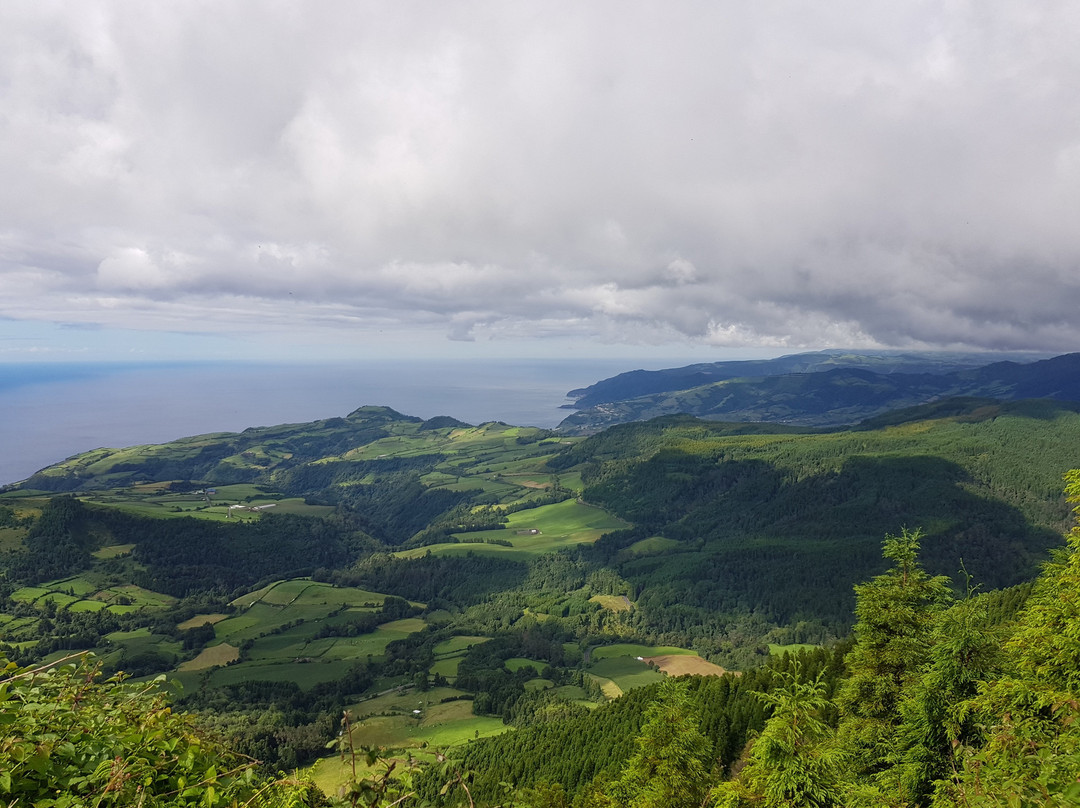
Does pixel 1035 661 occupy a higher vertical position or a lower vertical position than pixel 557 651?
higher

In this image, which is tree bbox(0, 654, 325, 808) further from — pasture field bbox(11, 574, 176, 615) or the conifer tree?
pasture field bbox(11, 574, 176, 615)

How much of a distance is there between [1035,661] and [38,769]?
27.9 metres

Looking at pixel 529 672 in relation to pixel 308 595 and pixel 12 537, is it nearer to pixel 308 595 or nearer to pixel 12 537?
pixel 308 595

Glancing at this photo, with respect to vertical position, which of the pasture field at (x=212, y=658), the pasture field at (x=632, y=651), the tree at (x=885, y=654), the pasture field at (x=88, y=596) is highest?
the tree at (x=885, y=654)

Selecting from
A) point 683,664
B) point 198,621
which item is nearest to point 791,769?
point 683,664

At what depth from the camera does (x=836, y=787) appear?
52.6ft

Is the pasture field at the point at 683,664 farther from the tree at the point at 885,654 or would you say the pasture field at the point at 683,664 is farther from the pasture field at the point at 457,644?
the tree at the point at 885,654

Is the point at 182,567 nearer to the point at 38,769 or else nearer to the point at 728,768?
the point at 728,768

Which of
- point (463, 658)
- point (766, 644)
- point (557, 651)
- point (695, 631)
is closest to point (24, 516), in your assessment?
point (463, 658)

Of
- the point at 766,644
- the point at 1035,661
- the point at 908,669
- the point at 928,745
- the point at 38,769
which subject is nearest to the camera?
the point at 38,769

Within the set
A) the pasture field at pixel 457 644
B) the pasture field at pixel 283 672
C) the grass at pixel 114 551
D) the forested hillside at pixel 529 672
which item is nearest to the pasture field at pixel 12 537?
the forested hillside at pixel 529 672

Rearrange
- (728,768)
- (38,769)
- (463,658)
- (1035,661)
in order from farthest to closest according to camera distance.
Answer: (463,658) → (728,768) → (1035,661) → (38,769)

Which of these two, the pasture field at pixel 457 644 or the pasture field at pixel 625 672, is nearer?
the pasture field at pixel 625 672

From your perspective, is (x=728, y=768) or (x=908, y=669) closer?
(x=908, y=669)
